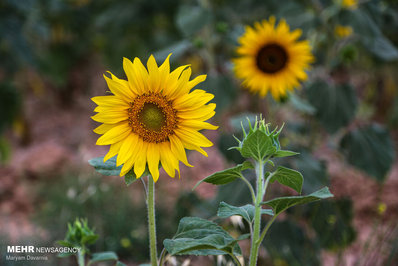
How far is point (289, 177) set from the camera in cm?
60

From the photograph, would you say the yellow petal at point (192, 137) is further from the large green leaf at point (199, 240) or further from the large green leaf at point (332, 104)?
the large green leaf at point (332, 104)

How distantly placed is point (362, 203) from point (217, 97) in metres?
0.94

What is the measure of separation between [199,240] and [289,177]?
16 cm

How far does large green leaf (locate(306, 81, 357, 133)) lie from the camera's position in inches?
55.8

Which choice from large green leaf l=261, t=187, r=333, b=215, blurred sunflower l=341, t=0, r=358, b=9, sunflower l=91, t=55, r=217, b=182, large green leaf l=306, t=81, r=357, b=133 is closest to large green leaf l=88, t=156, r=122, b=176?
sunflower l=91, t=55, r=217, b=182

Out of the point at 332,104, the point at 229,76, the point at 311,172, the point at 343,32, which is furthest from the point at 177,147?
the point at 343,32

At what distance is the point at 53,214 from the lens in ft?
6.40

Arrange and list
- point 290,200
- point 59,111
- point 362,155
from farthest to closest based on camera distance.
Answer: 1. point 59,111
2. point 362,155
3. point 290,200

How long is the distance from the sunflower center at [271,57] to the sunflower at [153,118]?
0.73 m

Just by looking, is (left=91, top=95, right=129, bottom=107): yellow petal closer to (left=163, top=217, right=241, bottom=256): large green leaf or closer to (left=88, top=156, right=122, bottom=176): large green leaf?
(left=88, top=156, right=122, bottom=176): large green leaf

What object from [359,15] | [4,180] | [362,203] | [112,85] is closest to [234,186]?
[359,15]

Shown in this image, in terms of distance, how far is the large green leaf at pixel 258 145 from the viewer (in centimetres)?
55

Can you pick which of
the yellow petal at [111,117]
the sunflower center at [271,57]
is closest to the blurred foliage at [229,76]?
the sunflower center at [271,57]

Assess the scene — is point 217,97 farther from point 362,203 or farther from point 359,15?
point 362,203
